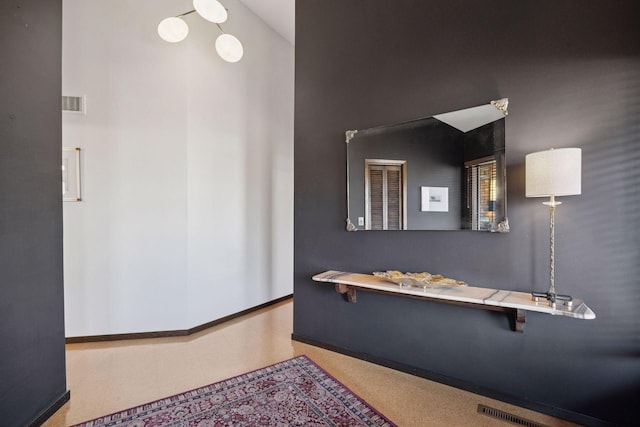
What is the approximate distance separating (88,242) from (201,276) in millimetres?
1138

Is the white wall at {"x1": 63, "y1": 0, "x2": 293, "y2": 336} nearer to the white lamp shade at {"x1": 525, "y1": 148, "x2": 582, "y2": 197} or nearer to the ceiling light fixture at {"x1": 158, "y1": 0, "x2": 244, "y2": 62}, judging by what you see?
the ceiling light fixture at {"x1": 158, "y1": 0, "x2": 244, "y2": 62}

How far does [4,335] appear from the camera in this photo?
66.4 inches

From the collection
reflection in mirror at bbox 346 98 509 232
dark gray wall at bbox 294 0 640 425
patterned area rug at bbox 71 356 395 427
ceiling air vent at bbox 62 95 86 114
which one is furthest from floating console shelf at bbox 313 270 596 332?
ceiling air vent at bbox 62 95 86 114

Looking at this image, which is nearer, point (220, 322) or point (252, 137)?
point (220, 322)

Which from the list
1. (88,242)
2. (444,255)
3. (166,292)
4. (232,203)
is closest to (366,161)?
(444,255)

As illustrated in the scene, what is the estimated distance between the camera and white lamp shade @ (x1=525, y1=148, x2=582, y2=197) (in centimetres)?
177

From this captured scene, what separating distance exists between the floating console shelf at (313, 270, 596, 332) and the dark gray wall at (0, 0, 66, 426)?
1966mm

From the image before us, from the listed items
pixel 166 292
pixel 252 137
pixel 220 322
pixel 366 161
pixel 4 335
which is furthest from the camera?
pixel 252 137

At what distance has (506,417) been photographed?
2.00m

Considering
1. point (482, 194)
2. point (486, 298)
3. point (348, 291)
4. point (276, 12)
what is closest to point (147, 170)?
point (348, 291)

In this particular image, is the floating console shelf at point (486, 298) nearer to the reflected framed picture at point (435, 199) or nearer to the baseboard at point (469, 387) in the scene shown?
the baseboard at point (469, 387)

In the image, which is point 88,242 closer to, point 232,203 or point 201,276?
point 201,276

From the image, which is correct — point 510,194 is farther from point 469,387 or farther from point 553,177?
point 469,387

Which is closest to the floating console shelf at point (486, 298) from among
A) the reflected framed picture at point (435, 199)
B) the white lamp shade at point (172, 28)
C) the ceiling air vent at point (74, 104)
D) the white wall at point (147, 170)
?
Answer: the reflected framed picture at point (435, 199)
